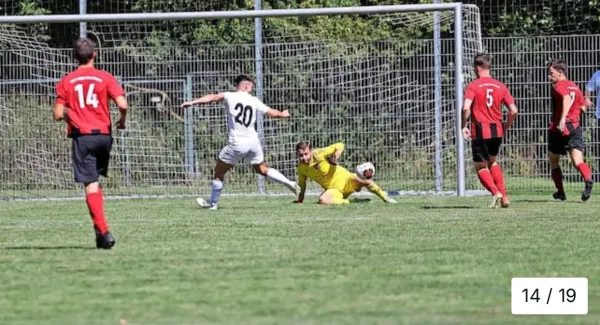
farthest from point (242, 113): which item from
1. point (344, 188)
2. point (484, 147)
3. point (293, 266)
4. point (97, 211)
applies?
point (293, 266)

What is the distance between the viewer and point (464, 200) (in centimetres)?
1844

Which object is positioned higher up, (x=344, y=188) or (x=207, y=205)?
(x=344, y=188)

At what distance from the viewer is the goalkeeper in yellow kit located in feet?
57.5

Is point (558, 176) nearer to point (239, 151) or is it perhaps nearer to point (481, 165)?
point (481, 165)

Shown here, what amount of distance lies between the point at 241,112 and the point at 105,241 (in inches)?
236

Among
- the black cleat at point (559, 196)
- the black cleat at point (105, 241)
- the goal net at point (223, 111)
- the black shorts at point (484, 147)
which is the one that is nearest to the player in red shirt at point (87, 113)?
the black cleat at point (105, 241)

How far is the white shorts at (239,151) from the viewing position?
1662cm

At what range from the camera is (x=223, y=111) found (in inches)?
829

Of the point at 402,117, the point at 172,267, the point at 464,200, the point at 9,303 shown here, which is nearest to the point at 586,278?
the point at 172,267

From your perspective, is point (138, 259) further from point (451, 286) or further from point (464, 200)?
point (464, 200)

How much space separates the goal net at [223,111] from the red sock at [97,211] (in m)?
9.69

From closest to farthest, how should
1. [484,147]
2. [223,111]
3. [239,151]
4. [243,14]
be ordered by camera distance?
[484,147], [239,151], [243,14], [223,111]

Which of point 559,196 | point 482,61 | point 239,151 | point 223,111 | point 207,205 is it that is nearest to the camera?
point 482,61
